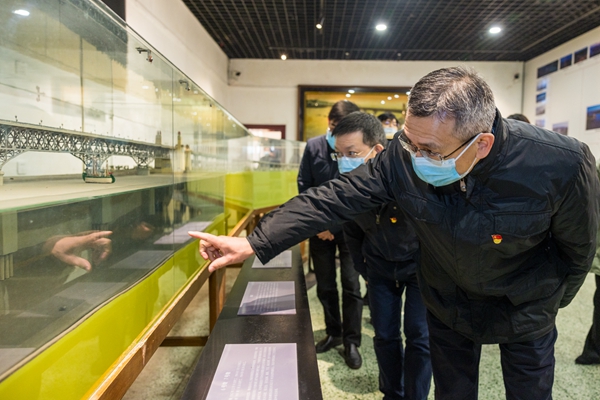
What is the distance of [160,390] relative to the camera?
2.13 meters

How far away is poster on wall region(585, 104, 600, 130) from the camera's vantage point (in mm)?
6206

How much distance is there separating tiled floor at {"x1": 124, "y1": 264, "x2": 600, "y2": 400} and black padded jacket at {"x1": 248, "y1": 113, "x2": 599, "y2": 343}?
3.39 ft

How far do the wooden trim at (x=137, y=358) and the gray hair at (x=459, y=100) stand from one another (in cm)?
106

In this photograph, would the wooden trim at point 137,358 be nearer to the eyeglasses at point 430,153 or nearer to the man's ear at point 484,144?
the eyeglasses at point 430,153

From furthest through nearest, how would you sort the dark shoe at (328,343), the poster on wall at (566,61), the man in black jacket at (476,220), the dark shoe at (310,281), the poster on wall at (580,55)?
the poster on wall at (566,61)
the poster on wall at (580,55)
the dark shoe at (310,281)
the dark shoe at (328,343)
the man in black jacket at (476,220)

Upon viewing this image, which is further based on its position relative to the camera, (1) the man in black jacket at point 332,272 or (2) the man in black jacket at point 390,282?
(1) the man in black jacket at point 332,272

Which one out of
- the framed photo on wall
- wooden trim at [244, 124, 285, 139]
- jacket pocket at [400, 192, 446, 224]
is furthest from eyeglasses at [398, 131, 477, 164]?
wooden trim at [244, 124, 285, 139]

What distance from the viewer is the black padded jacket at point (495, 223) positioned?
1070 millimetres

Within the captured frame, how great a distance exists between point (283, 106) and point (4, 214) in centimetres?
804

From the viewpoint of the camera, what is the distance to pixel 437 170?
3.72 feet

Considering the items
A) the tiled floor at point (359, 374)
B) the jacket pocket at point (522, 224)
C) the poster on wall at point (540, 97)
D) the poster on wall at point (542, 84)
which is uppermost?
the poster on wall at point (542, 84)

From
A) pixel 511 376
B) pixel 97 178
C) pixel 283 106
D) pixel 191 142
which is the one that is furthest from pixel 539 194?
pixel 283 106

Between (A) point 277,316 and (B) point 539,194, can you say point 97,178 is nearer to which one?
(A) point 277,316

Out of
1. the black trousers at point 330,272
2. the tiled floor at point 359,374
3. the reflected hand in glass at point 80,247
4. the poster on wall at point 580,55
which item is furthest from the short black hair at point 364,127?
the poster on wall at point 580,55
